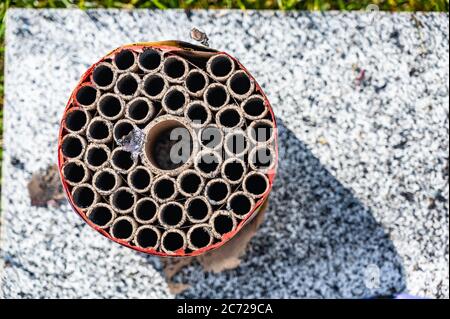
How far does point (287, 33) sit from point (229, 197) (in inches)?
32.3

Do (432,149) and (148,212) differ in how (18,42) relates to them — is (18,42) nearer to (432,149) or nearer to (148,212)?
(148,212)

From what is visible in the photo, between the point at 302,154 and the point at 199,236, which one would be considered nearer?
the point at 199,236

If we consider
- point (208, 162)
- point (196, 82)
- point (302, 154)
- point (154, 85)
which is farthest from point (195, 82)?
point (302, 154)

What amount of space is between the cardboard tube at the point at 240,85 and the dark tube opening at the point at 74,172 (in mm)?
429

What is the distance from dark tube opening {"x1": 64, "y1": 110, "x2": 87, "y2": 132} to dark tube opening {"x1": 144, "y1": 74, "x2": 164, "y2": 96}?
17 centimetres

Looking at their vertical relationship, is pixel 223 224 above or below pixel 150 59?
below

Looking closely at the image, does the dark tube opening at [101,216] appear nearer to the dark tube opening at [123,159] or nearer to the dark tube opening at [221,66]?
the dark tube opening at [123,159]

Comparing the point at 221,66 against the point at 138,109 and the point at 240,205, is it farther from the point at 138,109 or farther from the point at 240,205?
the point at 240,205

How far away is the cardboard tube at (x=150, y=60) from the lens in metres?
1.45

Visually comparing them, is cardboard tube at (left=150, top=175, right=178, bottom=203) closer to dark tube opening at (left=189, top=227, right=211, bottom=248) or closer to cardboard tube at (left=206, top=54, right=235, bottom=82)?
dark tube opening at (left=189, top=227, right=211, bottom=248)

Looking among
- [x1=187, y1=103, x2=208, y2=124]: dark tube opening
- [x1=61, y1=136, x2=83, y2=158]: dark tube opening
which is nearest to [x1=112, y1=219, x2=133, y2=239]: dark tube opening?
[x1=61, y1=136, x2=83, y2=158]: dark tube opening

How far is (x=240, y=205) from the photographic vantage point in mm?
1504
